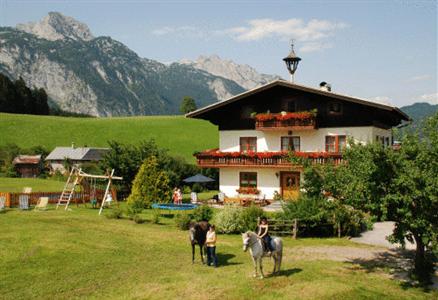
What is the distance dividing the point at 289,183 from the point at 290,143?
10.6 ft

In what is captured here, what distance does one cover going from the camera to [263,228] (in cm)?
Result: 1605

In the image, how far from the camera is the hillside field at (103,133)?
83213 mm

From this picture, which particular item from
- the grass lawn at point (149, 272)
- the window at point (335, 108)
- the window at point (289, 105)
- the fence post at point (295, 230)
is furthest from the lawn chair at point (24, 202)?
the window at point (335, 108)

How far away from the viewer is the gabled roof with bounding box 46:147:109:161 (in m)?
76.2

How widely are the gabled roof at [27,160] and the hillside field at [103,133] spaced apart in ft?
24.0

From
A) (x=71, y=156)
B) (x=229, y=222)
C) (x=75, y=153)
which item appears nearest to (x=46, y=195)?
(x=229, y=222)

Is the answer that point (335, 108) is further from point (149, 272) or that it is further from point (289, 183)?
point (149, 272)

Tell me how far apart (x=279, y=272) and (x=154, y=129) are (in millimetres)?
78548

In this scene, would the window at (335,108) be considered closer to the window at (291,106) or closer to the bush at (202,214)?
the window at (291,106)

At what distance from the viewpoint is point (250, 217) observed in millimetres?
24859

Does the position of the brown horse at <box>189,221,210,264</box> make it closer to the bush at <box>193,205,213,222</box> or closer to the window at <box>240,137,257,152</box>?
the bush at <box>193,205,213,222</box>

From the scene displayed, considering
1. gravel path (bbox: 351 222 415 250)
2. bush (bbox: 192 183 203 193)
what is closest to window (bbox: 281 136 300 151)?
gravel path (bbox: 351 222 415 250)

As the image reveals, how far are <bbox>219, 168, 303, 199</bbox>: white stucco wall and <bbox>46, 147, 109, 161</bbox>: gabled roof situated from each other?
4261 cm

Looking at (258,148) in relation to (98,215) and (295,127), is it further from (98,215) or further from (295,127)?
(98,215)
